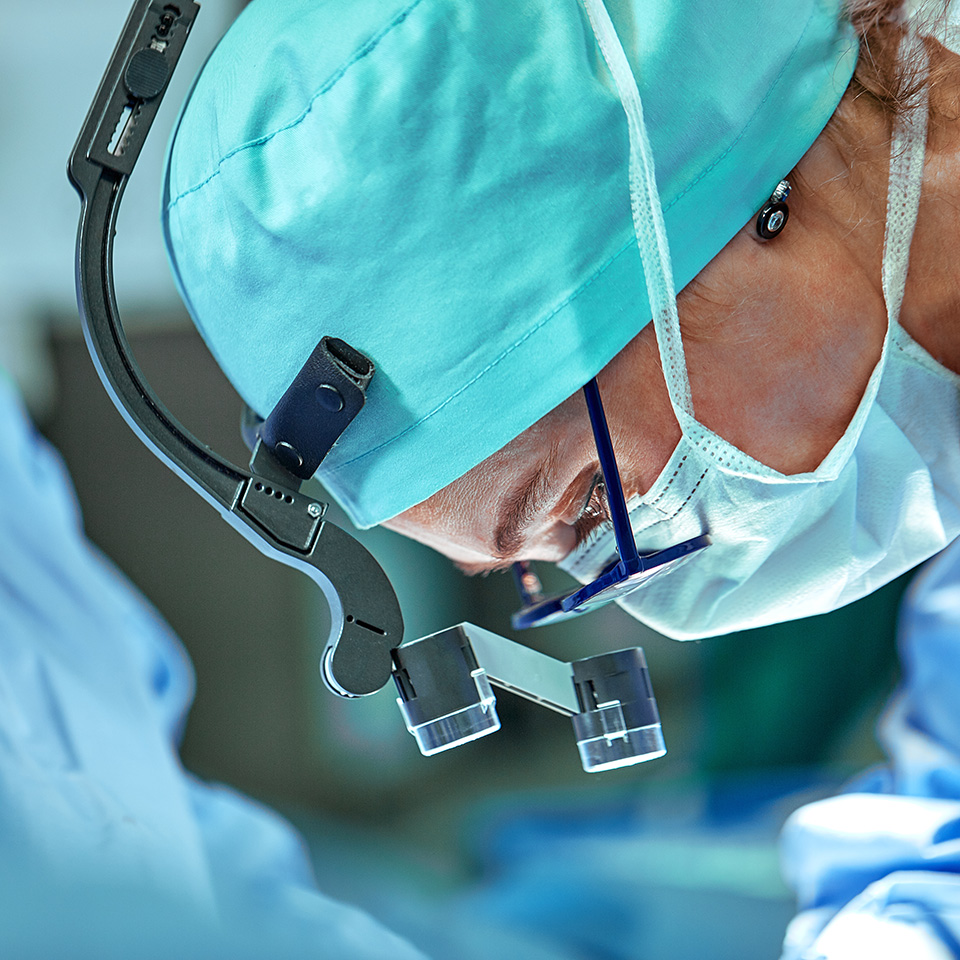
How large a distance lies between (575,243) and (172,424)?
11.0 inches

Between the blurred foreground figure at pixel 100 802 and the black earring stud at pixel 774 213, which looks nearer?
the black earring stud at pixel 774 213

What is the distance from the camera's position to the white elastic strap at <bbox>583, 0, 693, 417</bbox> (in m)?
0.52

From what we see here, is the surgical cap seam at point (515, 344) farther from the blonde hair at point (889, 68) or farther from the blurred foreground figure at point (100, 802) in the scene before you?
the blurred foreground figure at point (100, 802)

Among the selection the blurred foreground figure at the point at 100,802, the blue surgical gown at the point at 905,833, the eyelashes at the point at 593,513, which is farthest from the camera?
the blurred foreground figure at the point at 100,802

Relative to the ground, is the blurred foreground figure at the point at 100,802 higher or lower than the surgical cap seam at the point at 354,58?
lower

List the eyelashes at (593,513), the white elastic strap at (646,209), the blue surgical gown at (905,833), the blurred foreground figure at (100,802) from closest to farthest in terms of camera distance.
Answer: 1. the white elastic strap at (646,209)
2. the eyelashes at (593,513)
3. the blue surgical gown at (905,833)
4. the blurred foreground figure at (100,802)

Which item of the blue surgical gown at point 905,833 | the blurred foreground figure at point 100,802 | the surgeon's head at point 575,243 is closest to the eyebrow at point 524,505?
the surgeon's head at point 575,243

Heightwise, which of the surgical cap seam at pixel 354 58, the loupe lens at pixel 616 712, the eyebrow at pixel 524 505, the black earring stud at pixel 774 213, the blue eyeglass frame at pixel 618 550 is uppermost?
the surgical cap seam at pixel 354 58

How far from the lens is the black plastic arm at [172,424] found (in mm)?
533

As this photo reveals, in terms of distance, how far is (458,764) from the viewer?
1.28 metres

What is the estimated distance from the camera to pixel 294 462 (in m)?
0.57

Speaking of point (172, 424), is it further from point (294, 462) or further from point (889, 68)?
point (889, 68)

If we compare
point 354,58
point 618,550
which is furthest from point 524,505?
point 354,58

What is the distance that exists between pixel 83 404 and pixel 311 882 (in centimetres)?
71
